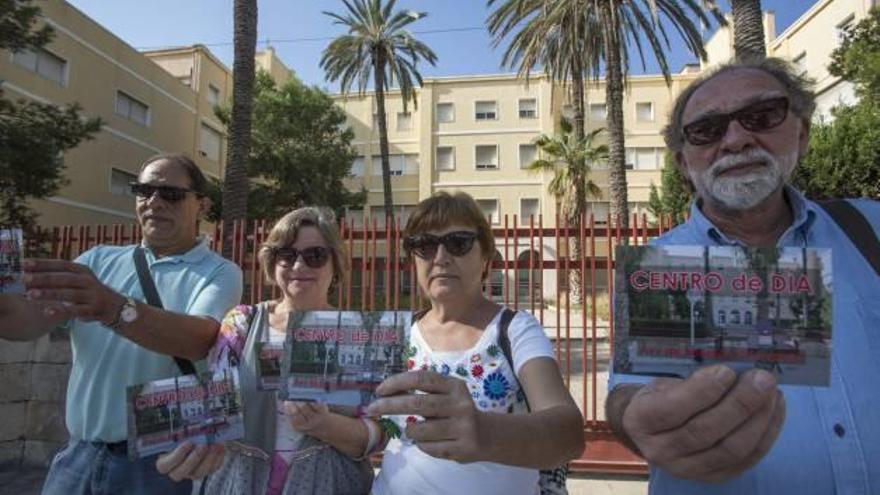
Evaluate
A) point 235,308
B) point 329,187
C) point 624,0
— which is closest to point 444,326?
point 235,308

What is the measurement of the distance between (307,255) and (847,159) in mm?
16579

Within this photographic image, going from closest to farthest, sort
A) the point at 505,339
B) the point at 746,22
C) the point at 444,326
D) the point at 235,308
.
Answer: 1. the point at 505,339
2. the point at 444,326
3. the point at 235,308
4. the point at 746,22

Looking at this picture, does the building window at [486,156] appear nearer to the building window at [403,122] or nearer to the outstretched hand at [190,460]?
the building window at [403,122]

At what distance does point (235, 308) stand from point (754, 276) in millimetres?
1922

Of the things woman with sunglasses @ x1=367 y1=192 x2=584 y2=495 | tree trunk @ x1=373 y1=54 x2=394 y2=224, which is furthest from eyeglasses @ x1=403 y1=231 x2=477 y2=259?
tree trunk @ x1=373 y1=54 x2=394 y2=224

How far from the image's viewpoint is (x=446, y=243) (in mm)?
2254

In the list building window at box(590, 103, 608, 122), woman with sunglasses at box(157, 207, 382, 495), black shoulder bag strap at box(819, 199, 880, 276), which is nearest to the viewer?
black shoulder bag strap at box(819, 199, 880, 276)

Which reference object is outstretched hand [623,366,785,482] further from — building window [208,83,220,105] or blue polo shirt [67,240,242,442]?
building window [208,83,220,105]

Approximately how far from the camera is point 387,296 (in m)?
6.23

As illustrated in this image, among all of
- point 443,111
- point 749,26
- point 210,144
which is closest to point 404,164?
point 443,111

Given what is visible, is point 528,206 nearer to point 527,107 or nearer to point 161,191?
point 527,107

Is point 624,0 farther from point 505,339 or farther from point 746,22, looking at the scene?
point 505,339

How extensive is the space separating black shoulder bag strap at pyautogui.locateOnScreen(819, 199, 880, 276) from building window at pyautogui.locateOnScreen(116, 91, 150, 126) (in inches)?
1186

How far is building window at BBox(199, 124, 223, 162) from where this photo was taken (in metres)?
33.1
